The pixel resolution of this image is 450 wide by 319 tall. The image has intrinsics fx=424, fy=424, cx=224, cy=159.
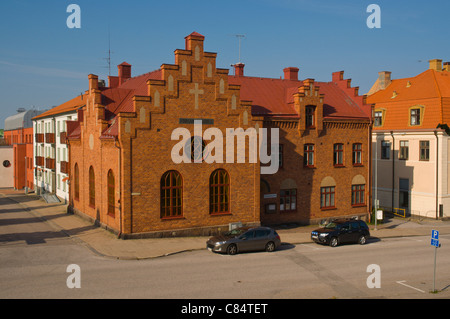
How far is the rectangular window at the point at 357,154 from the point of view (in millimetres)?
36828

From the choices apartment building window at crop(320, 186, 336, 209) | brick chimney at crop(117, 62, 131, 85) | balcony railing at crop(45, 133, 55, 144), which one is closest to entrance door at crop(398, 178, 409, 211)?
apartment building window at crop(320, 186, 336, 209)

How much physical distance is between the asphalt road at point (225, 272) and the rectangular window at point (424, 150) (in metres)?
14.4

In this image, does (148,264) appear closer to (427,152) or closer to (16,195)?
(427,152)

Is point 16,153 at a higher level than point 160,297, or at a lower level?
higher

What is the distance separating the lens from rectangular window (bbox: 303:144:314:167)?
113ft

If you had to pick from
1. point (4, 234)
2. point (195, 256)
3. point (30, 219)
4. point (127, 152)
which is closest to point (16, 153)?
point (30, 219)

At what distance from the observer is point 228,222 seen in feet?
96.7

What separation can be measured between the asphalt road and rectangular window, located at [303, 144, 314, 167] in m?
8.57

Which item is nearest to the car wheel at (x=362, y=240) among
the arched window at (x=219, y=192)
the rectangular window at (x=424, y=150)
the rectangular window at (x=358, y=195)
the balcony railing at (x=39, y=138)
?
the rectangular window at (x=358, y=195)

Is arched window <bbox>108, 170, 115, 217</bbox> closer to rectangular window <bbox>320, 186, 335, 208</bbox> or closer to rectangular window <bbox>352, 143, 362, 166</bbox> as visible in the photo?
rectangular window <bbox>320, 186, 335, 208</bbox>

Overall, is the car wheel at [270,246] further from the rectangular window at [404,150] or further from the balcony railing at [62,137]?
the balcony railing at [62,137]

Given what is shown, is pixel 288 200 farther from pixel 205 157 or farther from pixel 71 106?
pixel 71 106

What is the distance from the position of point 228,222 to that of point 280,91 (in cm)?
1325

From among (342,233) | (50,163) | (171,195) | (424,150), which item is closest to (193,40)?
(171,195)
